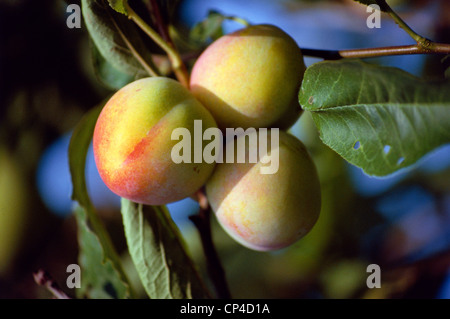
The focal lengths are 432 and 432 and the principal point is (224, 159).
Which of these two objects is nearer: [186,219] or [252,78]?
[252,78]

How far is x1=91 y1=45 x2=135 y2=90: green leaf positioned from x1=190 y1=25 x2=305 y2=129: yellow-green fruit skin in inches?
7.8

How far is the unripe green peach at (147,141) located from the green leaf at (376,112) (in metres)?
0.16

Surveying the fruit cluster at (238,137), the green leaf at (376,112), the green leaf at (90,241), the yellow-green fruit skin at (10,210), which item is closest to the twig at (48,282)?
the green leaf at (90,241)

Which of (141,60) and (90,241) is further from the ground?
(141,60)

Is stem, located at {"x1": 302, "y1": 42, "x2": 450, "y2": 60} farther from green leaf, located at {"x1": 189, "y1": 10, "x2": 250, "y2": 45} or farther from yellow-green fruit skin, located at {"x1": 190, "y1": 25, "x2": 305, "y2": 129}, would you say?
green leaf, located at {"x1": 189, "y1": 10, "x2": 250, "y2": 45}

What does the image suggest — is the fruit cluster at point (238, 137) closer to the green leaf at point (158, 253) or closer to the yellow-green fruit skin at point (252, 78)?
the yellow-green fruit skin at point (252, 78)

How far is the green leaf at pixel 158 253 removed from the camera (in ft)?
2.31

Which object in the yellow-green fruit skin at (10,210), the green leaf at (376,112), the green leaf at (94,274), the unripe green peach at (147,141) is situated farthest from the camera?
the yellow-green fruit skin at (10,210)

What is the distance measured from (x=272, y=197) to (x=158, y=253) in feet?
0.79

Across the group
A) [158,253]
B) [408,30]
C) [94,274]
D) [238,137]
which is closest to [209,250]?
[158,253]

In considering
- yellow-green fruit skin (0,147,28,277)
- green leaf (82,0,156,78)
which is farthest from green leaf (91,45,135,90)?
yellow-green fruit skin (0,147,28,277)

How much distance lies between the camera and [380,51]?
56cm

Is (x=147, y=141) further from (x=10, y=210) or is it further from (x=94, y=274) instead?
(x=10, y=210)

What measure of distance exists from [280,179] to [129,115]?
219mm
